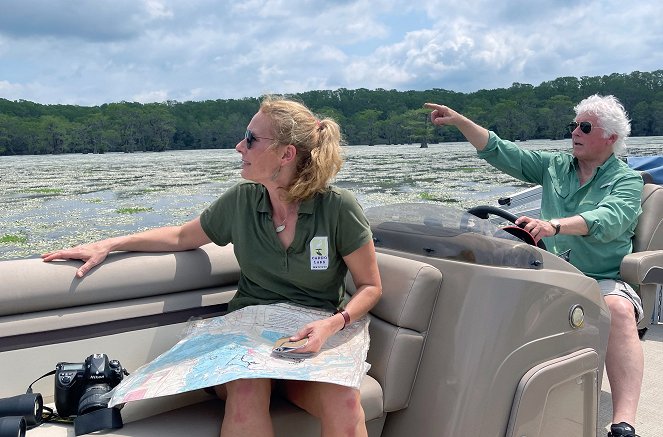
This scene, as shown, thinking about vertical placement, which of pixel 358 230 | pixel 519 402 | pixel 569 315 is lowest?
pixel 519 402

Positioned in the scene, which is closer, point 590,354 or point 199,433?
point 199,433

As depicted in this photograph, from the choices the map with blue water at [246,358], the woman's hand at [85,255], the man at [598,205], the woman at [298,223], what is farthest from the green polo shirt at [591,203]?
the woman's hand at [85,255]

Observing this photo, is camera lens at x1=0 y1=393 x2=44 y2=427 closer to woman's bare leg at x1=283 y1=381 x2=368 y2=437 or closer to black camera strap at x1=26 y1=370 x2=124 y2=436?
black camera strap at x1=26 y1=370 x2=124 y2=436

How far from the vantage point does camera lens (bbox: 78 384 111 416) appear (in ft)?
5.09

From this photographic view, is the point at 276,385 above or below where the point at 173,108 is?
below

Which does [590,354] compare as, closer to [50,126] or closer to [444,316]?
[444,316]

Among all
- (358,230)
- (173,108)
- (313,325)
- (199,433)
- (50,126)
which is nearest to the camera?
(199,433)

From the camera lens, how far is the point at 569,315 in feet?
5.93

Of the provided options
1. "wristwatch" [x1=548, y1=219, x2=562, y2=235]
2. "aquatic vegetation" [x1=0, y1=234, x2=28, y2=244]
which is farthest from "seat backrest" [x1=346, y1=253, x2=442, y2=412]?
"aquatic vegetation" [x1=0, y1=234, x2=28, y2=244]

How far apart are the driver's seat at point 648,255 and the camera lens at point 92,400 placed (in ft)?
6.90

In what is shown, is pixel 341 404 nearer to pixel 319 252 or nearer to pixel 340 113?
pixel 319 252

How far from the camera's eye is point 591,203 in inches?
104

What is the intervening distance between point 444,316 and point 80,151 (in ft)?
154

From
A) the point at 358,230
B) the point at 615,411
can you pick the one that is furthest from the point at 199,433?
the point at 615,411
